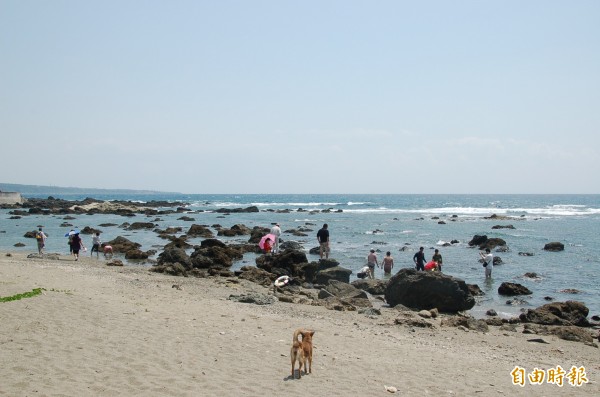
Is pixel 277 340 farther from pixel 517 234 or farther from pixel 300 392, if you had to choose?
pixel 517 234


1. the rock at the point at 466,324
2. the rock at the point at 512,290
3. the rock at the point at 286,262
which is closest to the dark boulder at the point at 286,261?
the rock at the point at 286,262

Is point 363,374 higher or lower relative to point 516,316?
higher

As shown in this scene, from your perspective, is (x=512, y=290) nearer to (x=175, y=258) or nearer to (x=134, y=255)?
(x=175, y=258)

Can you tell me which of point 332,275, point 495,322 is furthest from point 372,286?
point 495,322

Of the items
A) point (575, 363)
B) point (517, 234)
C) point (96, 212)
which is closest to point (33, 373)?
point (575, 363)

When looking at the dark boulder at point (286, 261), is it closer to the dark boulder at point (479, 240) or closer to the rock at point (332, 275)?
the rock at point (332, 275)

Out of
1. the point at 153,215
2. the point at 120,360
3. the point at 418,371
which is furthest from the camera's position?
the point at 153,215

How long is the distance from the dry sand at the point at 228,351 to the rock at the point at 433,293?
2599mm

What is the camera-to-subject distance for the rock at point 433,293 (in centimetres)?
1662

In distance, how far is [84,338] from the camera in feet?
29.3

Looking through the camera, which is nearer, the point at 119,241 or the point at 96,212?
the point at 119,241

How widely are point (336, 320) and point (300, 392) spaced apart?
5995 mm

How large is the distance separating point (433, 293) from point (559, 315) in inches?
148

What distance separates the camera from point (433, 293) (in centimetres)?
1672
